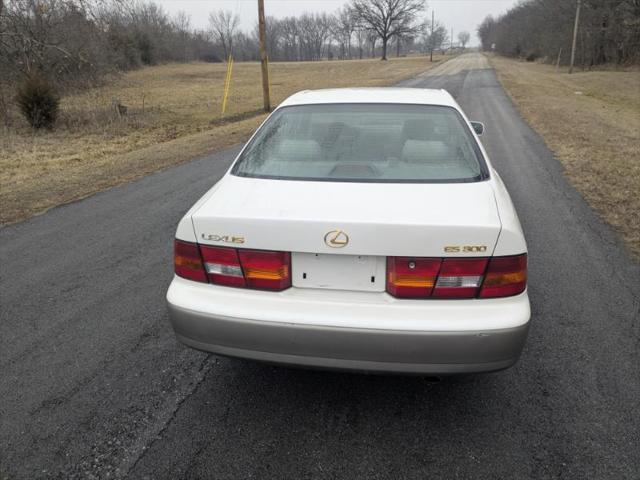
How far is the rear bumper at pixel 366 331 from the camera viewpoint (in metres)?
2.09

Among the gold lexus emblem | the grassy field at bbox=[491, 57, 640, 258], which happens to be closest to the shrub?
the grassy field at bbox=[491, 57, 640, 258]

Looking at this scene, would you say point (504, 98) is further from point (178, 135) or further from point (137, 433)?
point (137, 433)

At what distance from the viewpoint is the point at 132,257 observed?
4688 millimetres

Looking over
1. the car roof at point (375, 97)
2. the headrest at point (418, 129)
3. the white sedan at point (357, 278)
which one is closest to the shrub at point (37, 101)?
the car roof at point (375, 97)

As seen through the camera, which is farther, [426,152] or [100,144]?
[100,144]

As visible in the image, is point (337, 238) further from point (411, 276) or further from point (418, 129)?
point (418, 129)

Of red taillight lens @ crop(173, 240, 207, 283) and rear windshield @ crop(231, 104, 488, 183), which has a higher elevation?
rear windshield @ crop(231, 104, 488, 183)

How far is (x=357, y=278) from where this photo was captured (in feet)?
7.15

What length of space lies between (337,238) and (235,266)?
52cm

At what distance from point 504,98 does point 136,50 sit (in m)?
42.4

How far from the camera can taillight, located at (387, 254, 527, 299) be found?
6.95ft

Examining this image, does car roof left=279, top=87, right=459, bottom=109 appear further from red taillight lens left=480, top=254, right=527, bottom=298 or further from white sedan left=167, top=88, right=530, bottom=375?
red taillight lens left=480, top=254, right=527, bottom=298

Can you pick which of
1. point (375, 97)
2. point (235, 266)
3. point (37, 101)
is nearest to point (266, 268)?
point (235, 266)

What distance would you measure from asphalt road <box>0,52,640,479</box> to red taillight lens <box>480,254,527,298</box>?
0.73m
